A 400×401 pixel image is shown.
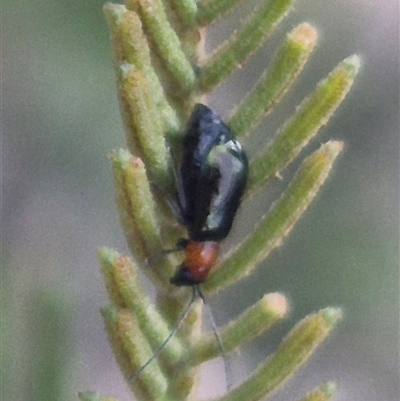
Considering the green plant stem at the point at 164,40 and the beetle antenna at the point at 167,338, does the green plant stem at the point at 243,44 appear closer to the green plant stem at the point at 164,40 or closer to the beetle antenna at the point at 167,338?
the green plant stem at the point at 164,40

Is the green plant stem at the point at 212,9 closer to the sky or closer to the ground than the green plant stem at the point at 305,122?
closer to the sky

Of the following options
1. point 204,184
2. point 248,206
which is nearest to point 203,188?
point 204,184

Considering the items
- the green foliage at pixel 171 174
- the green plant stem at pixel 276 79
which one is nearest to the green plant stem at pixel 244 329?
the green foliage at pixel 171 174

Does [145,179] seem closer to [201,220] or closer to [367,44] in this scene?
[201,220]

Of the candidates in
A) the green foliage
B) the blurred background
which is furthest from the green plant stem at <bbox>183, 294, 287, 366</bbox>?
the blurred background

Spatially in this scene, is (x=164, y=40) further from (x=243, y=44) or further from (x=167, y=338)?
(x=167, y=338)

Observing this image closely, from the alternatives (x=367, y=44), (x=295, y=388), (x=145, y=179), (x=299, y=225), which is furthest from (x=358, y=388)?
(x=145, y=179)
